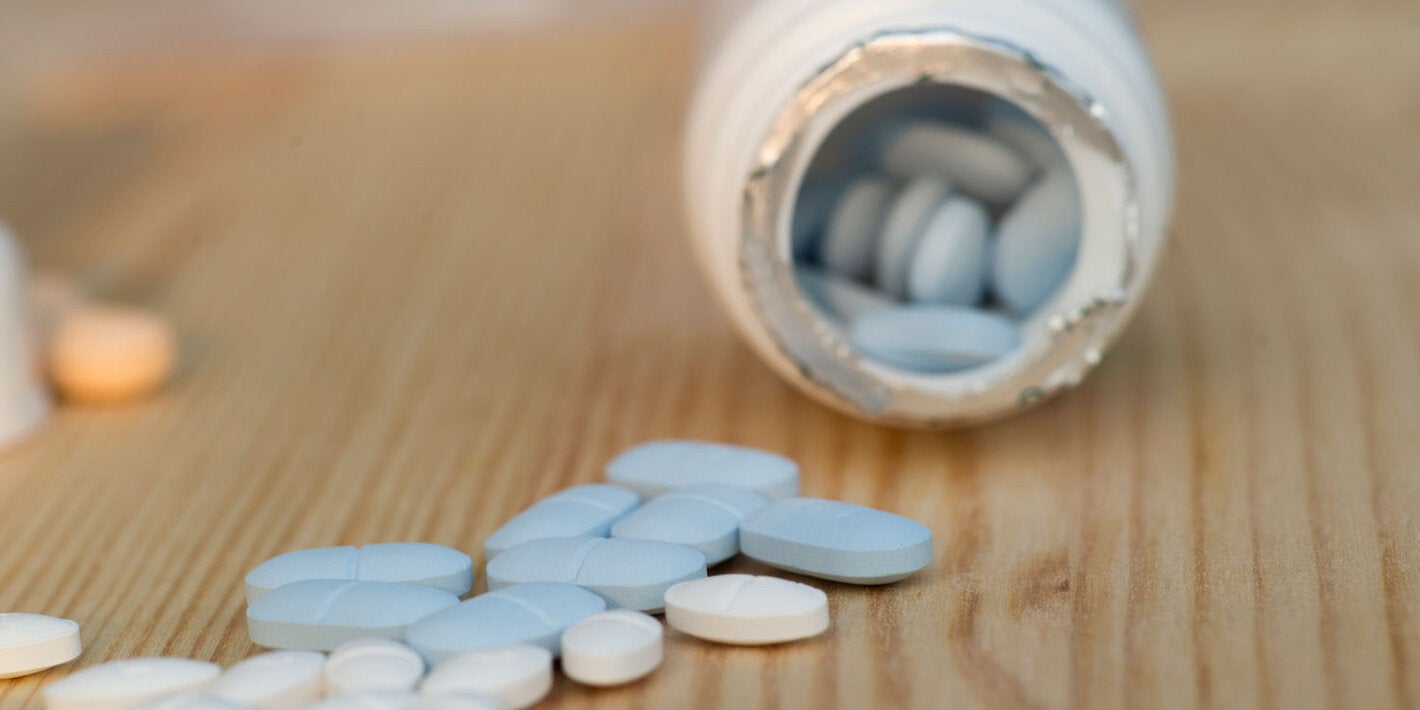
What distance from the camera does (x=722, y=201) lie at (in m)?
0.84

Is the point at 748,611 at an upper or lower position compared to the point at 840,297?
lower

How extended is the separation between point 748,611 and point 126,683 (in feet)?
0.88

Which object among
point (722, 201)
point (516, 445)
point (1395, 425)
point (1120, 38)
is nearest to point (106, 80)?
point (516, 445)

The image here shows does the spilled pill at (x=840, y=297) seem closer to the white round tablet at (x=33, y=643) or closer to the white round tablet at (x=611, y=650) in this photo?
the white round tablet at (x=611, y=650)

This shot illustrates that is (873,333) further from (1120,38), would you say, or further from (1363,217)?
(1363,217)

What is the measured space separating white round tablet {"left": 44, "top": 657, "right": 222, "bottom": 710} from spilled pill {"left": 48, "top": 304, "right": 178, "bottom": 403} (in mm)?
387

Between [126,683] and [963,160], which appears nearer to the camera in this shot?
[126,683]

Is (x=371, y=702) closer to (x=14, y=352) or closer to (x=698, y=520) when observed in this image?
(x=698, y=520)

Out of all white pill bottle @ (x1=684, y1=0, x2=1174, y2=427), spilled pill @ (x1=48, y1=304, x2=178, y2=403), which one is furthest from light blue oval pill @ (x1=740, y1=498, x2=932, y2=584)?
spilled pill @ (x1=48, y1=304, x2=178, y2=403)

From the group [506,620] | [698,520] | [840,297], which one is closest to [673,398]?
[840,297]

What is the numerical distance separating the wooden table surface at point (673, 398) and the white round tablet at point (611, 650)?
0.05 ft

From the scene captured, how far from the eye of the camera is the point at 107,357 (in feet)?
3.37

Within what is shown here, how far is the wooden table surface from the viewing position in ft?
2.30

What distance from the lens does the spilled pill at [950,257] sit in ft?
2.93
